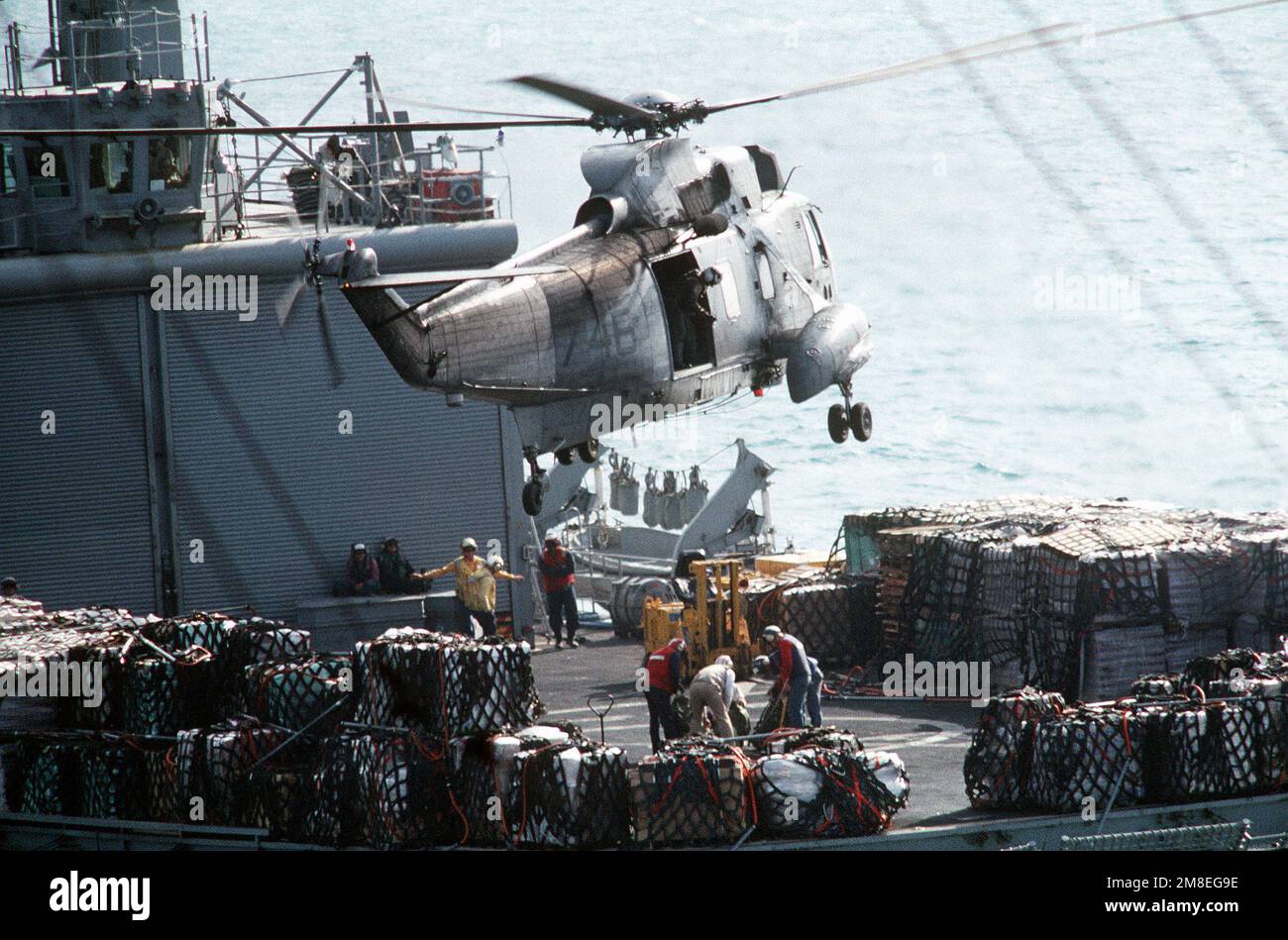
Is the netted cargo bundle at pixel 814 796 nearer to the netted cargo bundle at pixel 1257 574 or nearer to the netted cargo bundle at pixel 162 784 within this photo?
the netted cargo bundle at pixel 162 784

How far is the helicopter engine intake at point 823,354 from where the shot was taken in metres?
22.4

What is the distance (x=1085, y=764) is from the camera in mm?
16641

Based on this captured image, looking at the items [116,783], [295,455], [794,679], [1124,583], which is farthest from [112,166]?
[1124,583]

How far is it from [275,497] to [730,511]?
28.7 feet

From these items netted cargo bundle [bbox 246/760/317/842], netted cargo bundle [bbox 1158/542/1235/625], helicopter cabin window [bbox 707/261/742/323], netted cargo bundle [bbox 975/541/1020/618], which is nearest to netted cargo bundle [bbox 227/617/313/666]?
netted cargo bundle [bbox 246/760/317/842]

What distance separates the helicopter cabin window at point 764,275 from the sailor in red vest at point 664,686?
554cm

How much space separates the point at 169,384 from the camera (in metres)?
26.7

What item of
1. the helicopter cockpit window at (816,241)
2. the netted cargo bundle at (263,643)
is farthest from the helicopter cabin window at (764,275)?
the netted cargo bundle at (263,643)

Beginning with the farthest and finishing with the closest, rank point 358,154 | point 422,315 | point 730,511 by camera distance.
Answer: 1. point 730,511
2. point 358,154
3. point 422,315

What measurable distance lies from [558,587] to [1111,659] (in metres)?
8.88

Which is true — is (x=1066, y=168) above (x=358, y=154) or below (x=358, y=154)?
above

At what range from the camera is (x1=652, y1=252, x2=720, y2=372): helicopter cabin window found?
794 inches
